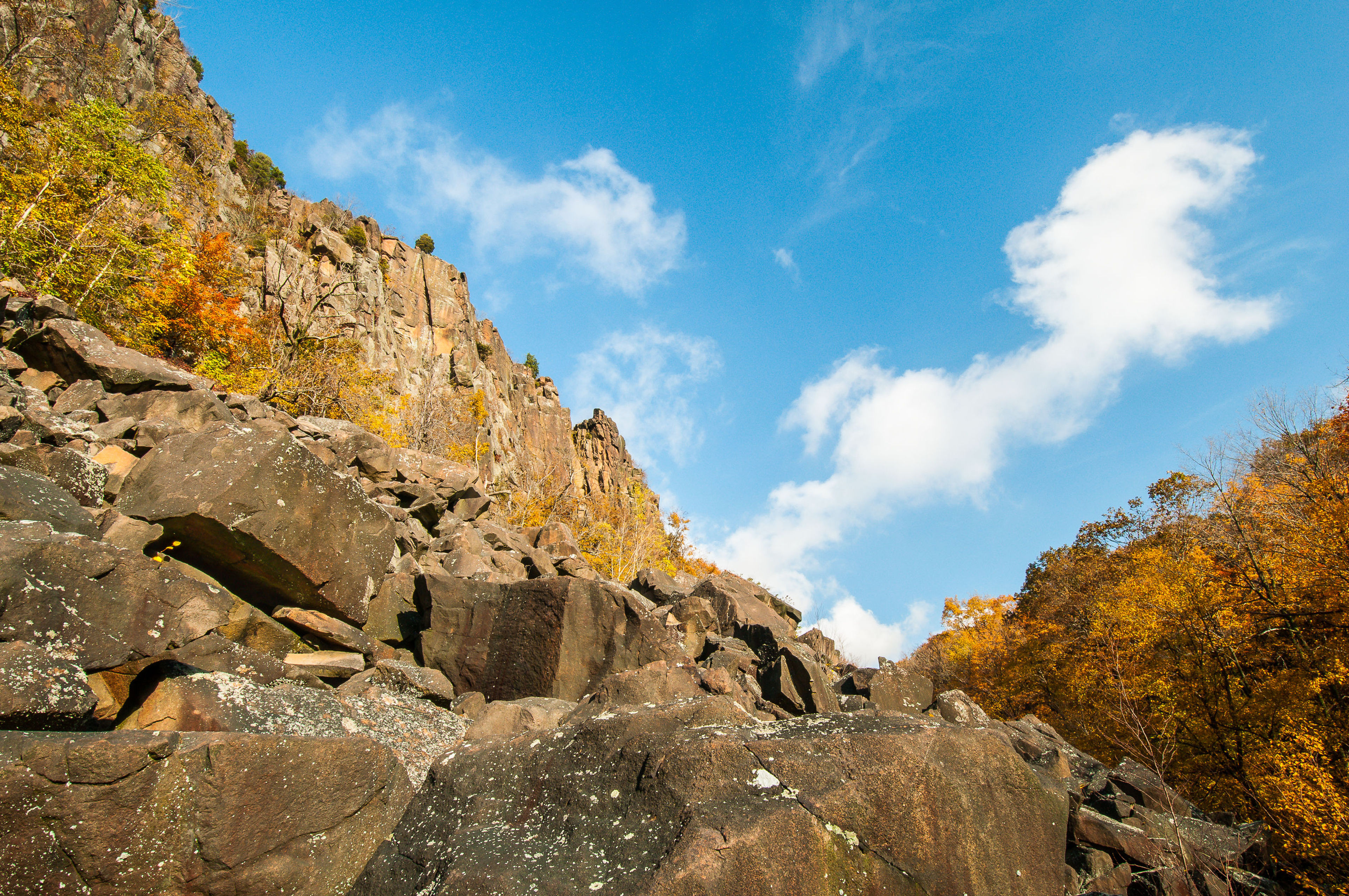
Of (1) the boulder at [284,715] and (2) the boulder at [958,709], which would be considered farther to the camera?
(2) the boulder at [958,709]

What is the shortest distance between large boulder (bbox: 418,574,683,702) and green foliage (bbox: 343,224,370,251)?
54127mm

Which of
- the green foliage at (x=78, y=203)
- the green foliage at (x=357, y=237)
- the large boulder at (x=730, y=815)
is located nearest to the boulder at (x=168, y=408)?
the large boulder at (x=730, y=815)

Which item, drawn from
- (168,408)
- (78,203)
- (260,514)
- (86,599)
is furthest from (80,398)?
(78,203)

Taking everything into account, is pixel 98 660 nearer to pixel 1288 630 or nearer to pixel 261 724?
pixel 261 724

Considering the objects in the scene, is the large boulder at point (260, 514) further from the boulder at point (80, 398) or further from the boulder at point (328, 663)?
the boulder at point (80, 398)

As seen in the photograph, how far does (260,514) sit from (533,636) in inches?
156

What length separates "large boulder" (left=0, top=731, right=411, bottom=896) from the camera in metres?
3.01

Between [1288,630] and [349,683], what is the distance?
949 inches

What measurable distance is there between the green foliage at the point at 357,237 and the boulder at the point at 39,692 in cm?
5795

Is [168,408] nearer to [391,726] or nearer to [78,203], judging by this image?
[391,726]

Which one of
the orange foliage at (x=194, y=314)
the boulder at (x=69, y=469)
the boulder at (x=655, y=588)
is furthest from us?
the orange foliage at (x=194, y=314)

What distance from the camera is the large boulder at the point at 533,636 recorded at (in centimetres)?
881

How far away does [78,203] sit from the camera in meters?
19.0

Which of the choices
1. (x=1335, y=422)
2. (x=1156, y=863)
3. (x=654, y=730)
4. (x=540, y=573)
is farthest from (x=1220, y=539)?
(x=654, y=730)
